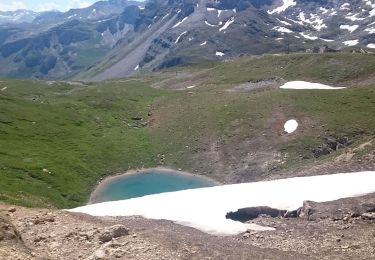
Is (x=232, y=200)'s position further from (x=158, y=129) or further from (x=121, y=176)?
(x=158, y=129)

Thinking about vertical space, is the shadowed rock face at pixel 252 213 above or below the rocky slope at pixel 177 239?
below

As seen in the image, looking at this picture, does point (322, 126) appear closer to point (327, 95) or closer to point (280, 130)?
point (280, 130)

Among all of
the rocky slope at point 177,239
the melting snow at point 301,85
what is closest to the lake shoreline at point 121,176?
the rocky slope at point 177,239

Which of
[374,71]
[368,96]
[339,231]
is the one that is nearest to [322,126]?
[368,96]

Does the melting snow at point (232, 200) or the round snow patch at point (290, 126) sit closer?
the melting snow at point (232, 200)

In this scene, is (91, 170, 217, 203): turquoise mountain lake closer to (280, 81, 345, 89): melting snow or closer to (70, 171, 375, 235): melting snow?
(70, 171, 375, 235): melting snow

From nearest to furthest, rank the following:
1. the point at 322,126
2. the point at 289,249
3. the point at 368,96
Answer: the point at 289,249, the point at 322,126, the point at 368,96

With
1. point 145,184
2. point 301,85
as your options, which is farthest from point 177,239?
point 301,85

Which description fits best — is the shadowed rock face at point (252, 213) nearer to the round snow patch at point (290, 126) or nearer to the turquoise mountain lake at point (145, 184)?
the turquoise mountain lake at point (145, 184)
